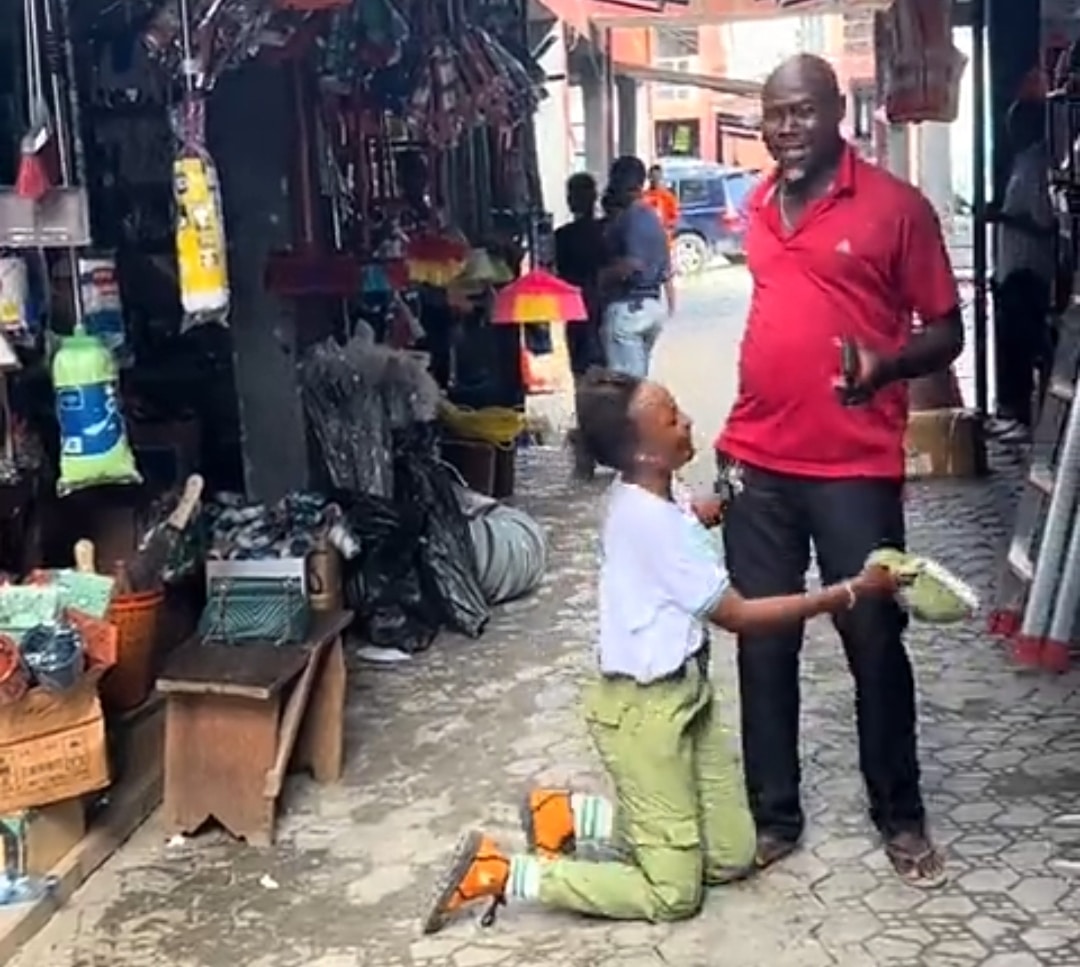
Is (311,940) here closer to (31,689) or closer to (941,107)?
(31,689)

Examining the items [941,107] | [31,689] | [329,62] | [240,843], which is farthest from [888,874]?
[941,107]

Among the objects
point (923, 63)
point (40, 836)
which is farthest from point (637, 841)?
point (923, 63)

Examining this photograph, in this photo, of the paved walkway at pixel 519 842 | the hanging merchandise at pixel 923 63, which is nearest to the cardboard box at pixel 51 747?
the paved walkway at pixel 519 842

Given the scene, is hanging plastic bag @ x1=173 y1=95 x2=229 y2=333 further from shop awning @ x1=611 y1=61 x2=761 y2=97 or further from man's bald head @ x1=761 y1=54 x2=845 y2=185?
shop awning @ x1=611 y1=61 x2=761 y2=97

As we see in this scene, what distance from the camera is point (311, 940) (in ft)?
14.0

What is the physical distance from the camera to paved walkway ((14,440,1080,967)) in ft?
13.5

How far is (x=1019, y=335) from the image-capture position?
10.3 m

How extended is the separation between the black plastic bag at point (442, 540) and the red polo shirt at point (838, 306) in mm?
2588

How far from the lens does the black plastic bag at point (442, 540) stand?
6793mm

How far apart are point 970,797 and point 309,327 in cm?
296

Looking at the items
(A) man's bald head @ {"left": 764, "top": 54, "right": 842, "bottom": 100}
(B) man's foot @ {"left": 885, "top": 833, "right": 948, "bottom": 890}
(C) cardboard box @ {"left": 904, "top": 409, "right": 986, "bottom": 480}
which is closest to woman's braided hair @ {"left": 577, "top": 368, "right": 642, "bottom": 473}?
(A) man's bald head @ {"left": 764, "top": 54, "right": 842, "bottom": 100}

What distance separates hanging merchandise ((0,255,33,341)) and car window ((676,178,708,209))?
27162 millimetres

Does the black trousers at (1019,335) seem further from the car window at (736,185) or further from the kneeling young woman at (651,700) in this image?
the car window at (736,185)

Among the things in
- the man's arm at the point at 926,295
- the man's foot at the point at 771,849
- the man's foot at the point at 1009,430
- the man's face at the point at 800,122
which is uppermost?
the man's face at the point at 800,122
